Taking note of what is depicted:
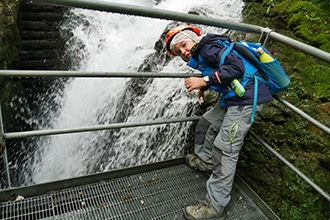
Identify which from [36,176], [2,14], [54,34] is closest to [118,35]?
[54,34]

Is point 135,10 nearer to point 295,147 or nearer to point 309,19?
point 295,147

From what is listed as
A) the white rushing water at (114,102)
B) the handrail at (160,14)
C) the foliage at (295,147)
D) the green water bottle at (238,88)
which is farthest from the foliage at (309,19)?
the green water bottle at (238,88)

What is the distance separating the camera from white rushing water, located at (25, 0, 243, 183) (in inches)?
175

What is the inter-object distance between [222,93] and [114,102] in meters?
3.53

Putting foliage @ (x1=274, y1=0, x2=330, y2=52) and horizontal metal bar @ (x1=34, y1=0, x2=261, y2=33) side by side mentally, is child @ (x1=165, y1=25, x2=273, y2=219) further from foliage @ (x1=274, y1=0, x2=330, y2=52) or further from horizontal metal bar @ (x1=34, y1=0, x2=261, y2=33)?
foliage @ (x1=274, y1=0, x2=330, y2=52)

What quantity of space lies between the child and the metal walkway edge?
25 cm

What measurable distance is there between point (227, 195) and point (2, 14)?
5815 millimetres

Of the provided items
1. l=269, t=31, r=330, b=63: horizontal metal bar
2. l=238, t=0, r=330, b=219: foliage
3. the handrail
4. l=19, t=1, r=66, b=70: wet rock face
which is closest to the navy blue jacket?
the handrail

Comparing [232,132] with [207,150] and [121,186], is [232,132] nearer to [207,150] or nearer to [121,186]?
[207,150]

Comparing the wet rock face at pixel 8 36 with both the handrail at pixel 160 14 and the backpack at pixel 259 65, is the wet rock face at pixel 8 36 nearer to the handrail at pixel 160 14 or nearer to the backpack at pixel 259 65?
the handrail at pixel 160 14

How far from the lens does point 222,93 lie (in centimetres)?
232

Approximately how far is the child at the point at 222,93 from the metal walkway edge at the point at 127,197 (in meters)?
0.25

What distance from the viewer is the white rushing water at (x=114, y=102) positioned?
4.46m

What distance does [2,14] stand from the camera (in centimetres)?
571
